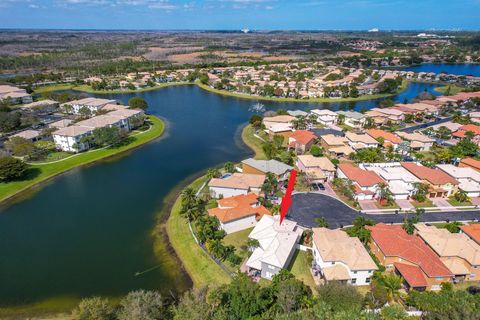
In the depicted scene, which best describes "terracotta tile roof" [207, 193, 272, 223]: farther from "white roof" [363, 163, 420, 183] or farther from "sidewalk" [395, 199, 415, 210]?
"white roof" [363, 163, 420, 183]

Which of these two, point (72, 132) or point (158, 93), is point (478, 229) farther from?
point (158, 93)

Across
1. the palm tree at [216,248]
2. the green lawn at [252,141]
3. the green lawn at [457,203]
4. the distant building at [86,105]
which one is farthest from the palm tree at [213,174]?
the distant building at [86,105]

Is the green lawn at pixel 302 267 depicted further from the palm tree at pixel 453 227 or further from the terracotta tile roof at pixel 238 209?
the palm tree at pixel 453 227

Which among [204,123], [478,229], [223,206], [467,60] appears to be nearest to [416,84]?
[467,60]

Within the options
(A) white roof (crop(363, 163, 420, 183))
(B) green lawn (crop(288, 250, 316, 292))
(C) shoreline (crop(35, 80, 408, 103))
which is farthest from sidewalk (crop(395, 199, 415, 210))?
(C) shoreline (crop(35, 80, 408, 103))

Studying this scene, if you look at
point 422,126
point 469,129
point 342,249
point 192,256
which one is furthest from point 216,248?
point 422,126
